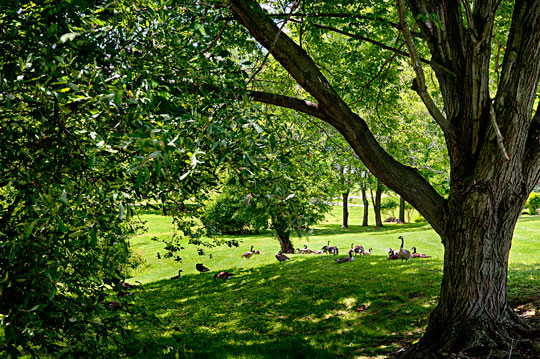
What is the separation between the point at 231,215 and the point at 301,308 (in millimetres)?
15485

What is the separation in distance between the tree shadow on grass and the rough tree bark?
1.51 metres

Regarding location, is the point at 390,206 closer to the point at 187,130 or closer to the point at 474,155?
the point at 474,155

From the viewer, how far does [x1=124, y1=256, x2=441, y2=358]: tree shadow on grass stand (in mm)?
6668

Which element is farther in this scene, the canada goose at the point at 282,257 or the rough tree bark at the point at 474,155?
the canada goose at the point at 282,257

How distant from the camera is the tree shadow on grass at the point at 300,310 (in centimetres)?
667

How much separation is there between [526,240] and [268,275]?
12.8 meters

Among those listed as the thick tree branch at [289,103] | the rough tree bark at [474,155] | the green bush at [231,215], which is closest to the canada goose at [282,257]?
the green bush at [231,215]

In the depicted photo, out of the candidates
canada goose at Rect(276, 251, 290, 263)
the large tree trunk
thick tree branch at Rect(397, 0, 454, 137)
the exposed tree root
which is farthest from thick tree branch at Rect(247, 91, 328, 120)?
canada goose at Rect(276, 251, 290, 263)

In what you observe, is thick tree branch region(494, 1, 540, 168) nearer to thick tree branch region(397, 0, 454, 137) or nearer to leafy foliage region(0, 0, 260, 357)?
thick tree branch region(397, 0, 454, 137)

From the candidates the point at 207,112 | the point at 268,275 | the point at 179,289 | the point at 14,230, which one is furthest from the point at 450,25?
the point at 179,289

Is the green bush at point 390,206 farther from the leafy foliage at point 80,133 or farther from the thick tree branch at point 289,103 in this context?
the leafy foliage at point 80,133

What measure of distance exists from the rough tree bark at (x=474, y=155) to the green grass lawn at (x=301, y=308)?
1.51 metres

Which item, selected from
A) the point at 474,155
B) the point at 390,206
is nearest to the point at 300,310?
the point at 474,155

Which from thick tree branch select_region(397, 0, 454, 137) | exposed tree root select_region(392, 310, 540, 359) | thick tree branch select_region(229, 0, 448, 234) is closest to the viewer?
thick tree branch select_region(397, 0, 454, 137)
